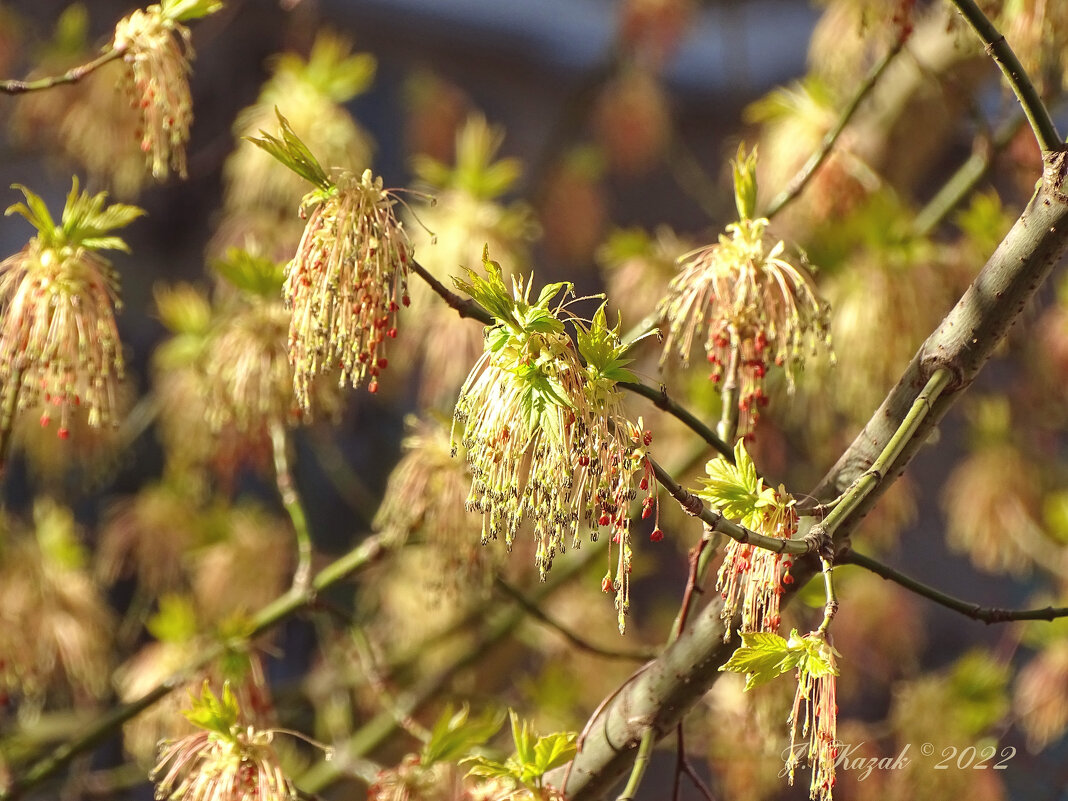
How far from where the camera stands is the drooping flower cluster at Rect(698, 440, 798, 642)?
2.21 ft

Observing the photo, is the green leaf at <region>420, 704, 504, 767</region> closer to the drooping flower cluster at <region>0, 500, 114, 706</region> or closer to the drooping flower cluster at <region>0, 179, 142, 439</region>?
the drooping flower cluster at <region>0, 179, 142, 439</region>

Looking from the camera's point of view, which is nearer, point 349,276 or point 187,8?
point 349,276

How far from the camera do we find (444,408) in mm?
1522

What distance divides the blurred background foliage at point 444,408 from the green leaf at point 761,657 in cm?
39

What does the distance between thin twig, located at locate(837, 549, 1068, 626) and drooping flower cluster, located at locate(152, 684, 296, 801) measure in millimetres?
470

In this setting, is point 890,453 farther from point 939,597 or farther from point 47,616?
point 47,616

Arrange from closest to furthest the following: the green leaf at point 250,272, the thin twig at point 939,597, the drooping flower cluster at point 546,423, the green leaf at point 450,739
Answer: the drooping flower cluster at point 546,423 → the thin twig at point 939,597 → the green leaf at point 450,739 → the green leaf at point 250,272

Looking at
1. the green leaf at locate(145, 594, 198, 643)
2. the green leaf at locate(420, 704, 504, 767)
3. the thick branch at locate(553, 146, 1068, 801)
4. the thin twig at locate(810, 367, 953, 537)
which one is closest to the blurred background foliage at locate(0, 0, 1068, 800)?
the green leaf at locate(145, 594, 198, 643)

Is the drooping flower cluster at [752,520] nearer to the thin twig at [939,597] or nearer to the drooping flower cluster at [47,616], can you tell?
the thin twig at [939,597]

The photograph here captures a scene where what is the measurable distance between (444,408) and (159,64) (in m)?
0.71

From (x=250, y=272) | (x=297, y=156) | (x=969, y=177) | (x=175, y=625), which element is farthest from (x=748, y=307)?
(x=175, y=625)

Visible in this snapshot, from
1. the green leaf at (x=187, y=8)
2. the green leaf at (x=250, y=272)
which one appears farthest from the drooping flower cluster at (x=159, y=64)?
the green leaf at (x=250, y=272)

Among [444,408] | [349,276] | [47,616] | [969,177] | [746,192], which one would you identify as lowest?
[47,616]

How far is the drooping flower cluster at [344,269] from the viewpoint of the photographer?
2.44 feet
